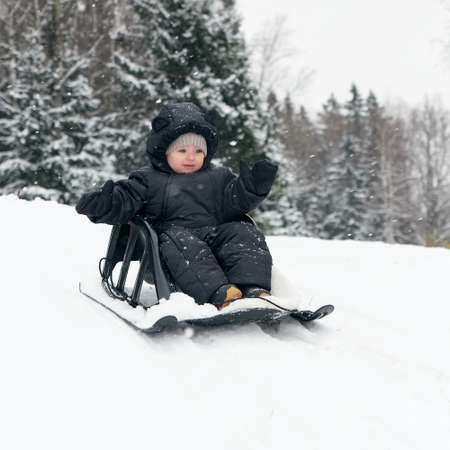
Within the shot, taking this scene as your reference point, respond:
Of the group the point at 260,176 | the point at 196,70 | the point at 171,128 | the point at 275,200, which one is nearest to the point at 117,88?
the point at 196,70

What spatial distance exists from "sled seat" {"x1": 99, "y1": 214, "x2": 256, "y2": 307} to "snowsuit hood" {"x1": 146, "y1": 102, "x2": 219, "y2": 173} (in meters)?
0.50

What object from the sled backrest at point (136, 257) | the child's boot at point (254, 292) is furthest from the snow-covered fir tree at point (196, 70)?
the child's boot at point (254, 292)

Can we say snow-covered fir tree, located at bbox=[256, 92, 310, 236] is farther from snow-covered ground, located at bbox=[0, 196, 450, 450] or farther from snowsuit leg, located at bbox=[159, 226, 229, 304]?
snowsuit leg, located at bbox=[159, 226, 229, 304]

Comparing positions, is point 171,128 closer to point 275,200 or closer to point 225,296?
point 225,296

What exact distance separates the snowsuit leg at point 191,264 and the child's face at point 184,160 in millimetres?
554

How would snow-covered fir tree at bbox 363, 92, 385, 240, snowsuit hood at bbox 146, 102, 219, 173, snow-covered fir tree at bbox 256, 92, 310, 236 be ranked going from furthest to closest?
snow-covered fir tree at bbox 363, 92, 385, 240, snow-covered fir tree at bbox 256, 92, 310, 236, snowsuit hood at bbox 146, 102, 219, 173

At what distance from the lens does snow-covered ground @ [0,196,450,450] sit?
2010mm

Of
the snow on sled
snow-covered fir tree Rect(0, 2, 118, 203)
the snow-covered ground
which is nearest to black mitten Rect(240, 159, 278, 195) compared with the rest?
the snow-covered ground

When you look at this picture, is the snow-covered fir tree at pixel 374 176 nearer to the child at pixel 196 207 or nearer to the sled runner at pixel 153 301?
the child at pixel 196 207

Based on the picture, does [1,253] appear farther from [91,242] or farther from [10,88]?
[10,88]

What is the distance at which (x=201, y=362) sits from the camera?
260 centimetres

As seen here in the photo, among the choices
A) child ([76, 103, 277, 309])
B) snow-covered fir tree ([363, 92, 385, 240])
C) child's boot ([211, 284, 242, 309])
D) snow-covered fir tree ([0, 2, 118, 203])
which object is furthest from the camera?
snow-covered fir tree ([363, 92, 385, 240])

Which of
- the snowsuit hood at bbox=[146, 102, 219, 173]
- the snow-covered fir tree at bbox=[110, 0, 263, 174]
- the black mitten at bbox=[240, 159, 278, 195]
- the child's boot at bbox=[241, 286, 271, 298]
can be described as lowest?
the child's boot at bbox=[241, 286, 271, 298]

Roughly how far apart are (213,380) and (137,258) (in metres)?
1.51
